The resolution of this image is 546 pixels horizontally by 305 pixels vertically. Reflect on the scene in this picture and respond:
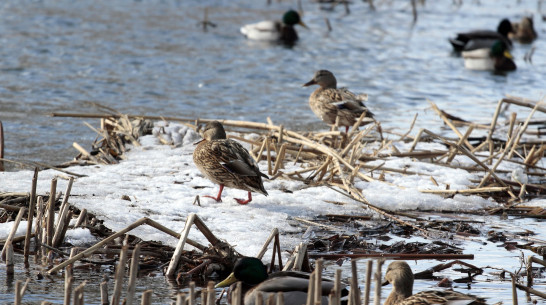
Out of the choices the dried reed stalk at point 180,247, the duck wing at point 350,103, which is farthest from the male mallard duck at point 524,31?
the dried reed stalk at point 180,247

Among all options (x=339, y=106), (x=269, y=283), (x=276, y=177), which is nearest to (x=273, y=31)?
Answer: (x=339, y=106)

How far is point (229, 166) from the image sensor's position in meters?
6.15

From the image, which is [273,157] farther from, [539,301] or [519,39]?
[519,39]

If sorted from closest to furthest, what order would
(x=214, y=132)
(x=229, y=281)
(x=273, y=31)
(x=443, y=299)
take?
(x=443, y=299) < (x=229, y=281) < (x=214, y=132) < (x=273, y=31)

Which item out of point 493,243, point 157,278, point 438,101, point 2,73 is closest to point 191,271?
point 157,278

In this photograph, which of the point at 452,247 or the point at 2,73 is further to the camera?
the point at 2,73

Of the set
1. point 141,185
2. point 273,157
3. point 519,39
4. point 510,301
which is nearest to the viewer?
point 510,301

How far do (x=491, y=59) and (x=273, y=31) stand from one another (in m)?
5.16

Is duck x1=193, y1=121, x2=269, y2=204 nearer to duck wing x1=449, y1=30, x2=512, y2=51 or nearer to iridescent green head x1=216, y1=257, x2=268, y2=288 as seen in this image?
iridescent green head x1=216, y1=257, x2=268, y2=288

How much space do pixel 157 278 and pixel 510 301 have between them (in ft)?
6.63

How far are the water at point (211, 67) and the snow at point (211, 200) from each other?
1.83 m

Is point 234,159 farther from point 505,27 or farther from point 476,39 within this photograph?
point 505,27

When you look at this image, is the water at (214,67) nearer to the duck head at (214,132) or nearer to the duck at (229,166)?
the duck at (229,166)

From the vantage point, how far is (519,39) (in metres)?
20.5
